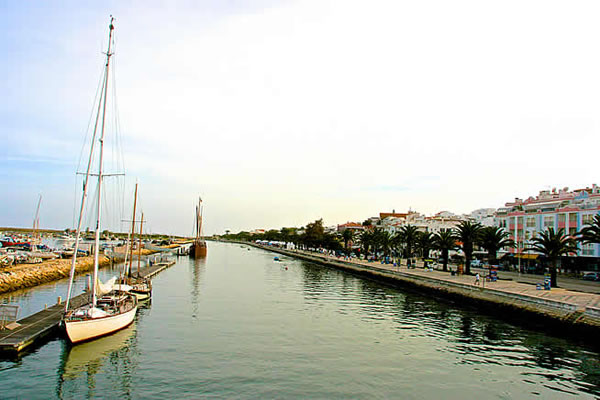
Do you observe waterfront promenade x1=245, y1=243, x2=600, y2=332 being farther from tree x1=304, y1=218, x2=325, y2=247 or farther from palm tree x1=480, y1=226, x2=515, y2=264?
tree x1=304, y1=218, x2=325, y2=247

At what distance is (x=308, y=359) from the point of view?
72.0ft

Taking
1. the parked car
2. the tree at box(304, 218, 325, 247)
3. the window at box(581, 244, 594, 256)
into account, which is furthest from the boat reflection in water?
the tree at box(304, 218, 325, 247)

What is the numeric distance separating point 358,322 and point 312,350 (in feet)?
28.8

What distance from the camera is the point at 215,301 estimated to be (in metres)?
39.9

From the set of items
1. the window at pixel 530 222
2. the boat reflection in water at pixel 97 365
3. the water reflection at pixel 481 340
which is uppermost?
the window at pixel 530 222

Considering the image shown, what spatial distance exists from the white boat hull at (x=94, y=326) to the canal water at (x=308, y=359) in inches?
20.9

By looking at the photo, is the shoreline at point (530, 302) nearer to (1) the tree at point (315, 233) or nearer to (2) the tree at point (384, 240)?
(2) the tree at point (384, 240)

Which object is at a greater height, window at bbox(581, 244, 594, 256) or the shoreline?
window at bbox(581, 244, 594, 256)

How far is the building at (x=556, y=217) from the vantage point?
2345 inches

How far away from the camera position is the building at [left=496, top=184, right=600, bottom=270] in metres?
59.6

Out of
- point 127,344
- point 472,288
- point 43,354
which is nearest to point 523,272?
point 472,288

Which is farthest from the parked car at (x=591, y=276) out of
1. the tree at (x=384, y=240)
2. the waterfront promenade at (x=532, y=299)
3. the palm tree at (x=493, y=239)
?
the tree at (x=384, y=240)

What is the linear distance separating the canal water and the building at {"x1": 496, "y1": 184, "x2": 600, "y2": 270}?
1194 inches

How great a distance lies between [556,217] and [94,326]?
6667cm
